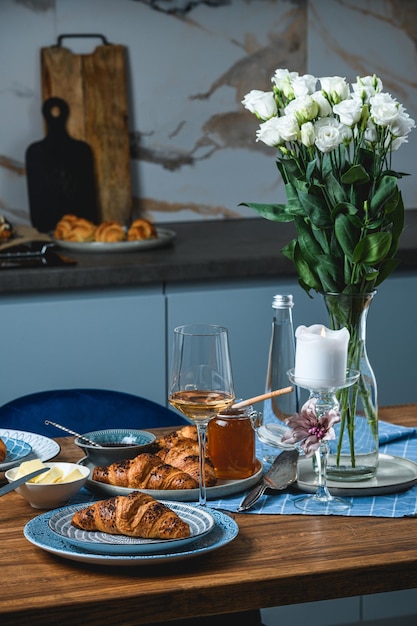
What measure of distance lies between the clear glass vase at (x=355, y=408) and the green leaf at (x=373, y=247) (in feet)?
0.19

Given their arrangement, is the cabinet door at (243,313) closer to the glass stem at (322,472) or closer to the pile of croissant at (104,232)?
the pile of croissant at (104,232)

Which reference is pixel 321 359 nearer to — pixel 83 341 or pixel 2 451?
pixel 2 451

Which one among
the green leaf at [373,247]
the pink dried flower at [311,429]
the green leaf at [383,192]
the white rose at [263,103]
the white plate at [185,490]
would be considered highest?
the white rose at [263,103]

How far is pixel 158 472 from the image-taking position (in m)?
1.38

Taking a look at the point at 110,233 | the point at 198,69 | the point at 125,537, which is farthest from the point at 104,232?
the point at 125,537

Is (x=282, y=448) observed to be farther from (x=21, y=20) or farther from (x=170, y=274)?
(x=21, y=20)

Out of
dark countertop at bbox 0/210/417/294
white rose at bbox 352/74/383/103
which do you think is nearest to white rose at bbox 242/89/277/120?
white rose at bbox 352/74/383/103

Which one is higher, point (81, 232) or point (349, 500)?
point (81, 232)

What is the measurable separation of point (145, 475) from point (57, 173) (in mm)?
2003

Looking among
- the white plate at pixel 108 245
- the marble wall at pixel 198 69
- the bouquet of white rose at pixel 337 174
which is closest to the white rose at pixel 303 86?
the bouquet of white rose at pixel 337 174

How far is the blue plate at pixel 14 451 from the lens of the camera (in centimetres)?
148

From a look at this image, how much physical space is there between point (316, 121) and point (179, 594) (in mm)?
632

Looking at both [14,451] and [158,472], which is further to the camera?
[14,451]

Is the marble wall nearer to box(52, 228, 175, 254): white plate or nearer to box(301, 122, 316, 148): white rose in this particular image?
box(52, 228, 175, 254): white plate
